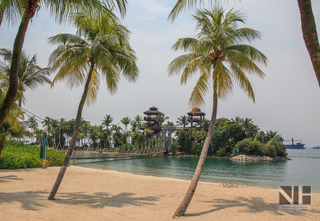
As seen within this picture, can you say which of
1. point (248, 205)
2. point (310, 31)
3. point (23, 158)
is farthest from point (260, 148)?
point (310, 31)

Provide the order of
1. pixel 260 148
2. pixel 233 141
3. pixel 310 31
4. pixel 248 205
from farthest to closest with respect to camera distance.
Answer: pixel 233 141
pixel 260 148
pixel 248 205
pixel 310 31

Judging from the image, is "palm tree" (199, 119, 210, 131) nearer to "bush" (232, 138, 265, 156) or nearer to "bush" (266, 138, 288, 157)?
"bush" (232, 138, 265, 156)

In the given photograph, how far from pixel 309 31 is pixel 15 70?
486cm

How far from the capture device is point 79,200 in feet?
22.2

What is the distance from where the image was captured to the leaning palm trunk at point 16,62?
159 inches

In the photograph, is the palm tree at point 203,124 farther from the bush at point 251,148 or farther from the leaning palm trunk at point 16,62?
the leaning palm trunk at point 16,62

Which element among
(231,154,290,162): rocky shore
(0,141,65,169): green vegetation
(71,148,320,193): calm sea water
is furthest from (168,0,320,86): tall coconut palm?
(231,154,290,162): rocky shore

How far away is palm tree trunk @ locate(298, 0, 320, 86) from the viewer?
327 cm

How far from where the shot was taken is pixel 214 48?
21.6ft

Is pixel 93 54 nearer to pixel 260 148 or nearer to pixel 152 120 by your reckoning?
pixel 260 148

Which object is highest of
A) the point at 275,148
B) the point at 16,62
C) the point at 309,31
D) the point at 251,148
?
the point at 309,31

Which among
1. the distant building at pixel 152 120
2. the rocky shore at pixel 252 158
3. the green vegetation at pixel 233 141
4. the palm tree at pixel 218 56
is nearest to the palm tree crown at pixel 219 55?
the palm tree at pixel 218 56

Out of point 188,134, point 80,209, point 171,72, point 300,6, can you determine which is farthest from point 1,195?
point 188,134

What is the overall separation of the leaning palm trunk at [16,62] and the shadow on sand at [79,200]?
104 inches
